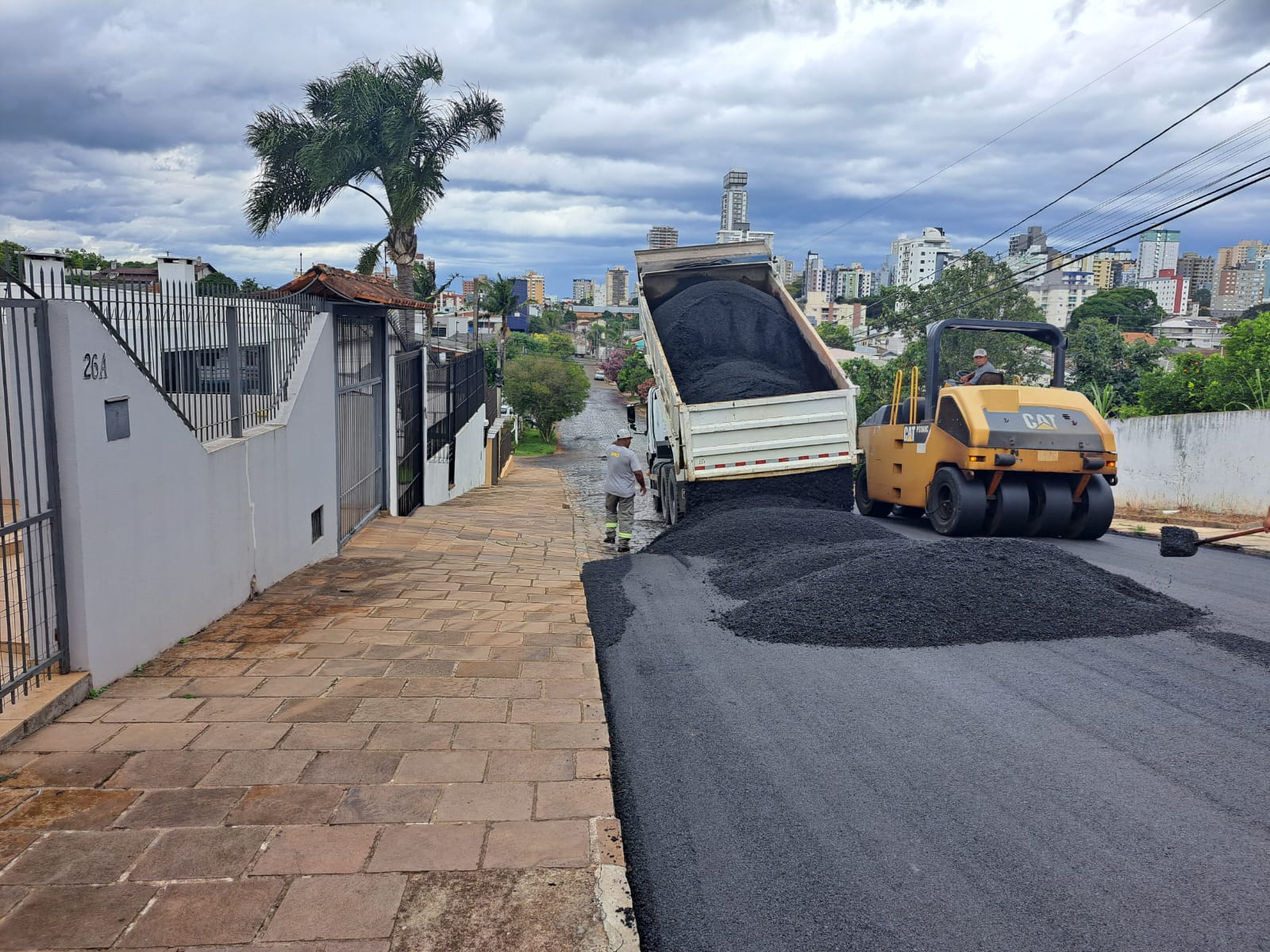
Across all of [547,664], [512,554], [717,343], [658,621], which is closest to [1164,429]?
[717,343]

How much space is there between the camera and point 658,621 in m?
6.86

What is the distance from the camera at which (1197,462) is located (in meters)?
16.4

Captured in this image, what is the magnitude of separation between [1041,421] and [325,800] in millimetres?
9433

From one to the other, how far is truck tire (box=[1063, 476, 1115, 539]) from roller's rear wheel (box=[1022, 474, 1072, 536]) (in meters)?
0.14

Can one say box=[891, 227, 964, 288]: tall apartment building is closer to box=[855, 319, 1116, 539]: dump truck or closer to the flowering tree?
the flowering tree

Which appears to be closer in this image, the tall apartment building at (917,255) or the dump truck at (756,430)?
the dump truck at (756,430)

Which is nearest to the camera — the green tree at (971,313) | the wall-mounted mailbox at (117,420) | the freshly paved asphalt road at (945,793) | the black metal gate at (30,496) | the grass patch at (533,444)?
the freshly paved asphalt road at (945,793)

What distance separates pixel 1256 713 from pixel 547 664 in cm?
384

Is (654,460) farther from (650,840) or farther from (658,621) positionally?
(650,840)

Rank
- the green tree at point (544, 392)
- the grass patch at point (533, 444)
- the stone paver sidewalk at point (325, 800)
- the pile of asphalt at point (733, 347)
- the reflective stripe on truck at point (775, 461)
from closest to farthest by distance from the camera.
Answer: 1. the stone paver sidewalk at point (325, 800)
2. the reflective stripe on truck at point (775, 461)
3. the pile of asphalt at point (733, 347)
4. the grass patch at point (533, 444)
5. the green tree at point (544, 392)

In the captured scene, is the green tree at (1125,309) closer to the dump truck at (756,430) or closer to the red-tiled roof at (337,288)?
the dump truck at (756,430)

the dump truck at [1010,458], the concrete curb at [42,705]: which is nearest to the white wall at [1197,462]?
the dump truck at [1010,458]

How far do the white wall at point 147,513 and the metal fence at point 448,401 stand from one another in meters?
8.87

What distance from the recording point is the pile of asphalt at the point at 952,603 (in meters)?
6.25
